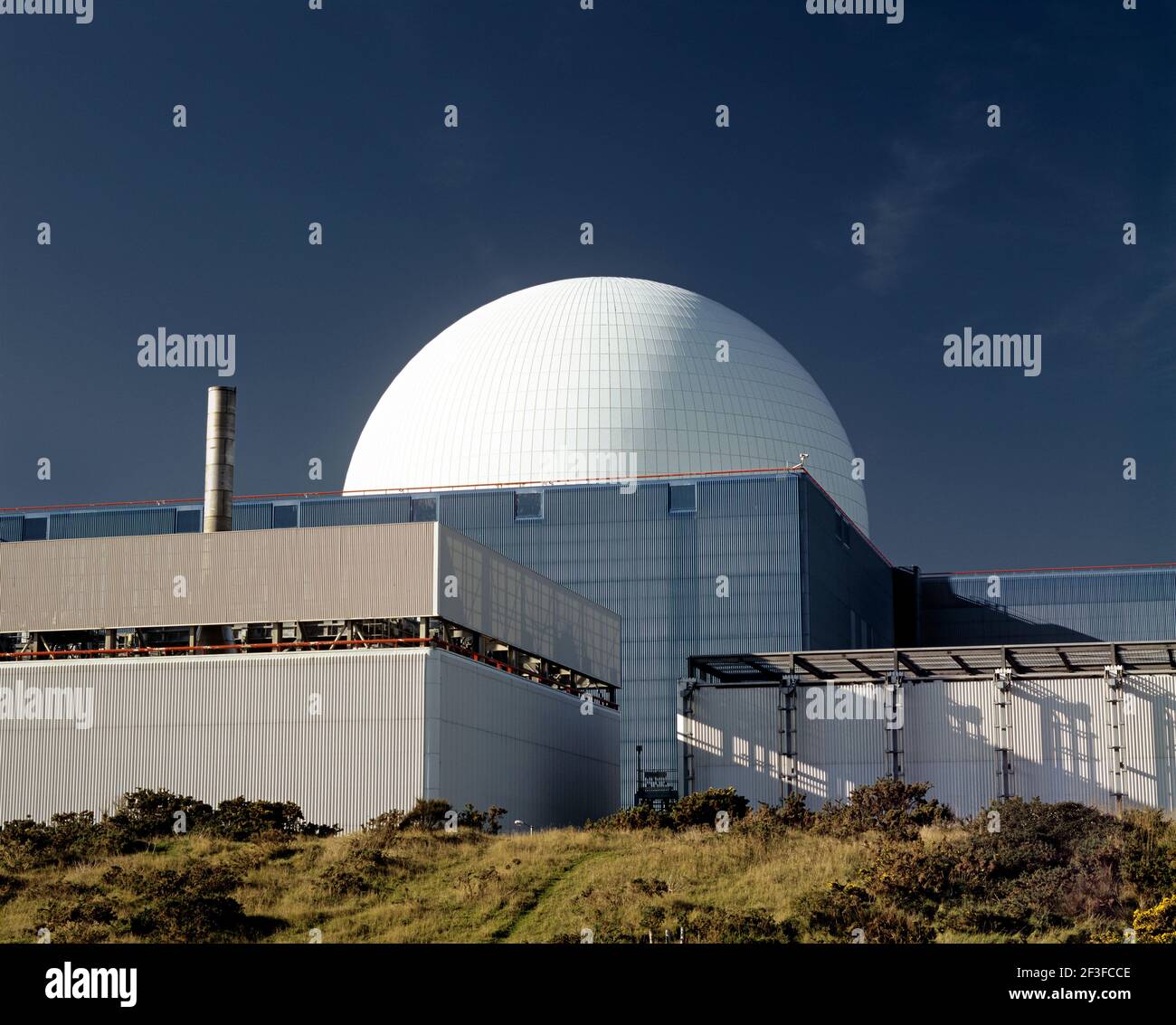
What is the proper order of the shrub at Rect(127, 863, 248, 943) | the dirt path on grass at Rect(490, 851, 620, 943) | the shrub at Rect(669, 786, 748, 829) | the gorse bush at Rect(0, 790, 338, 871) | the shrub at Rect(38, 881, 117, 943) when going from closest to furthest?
the shrub at Rect(127, 863, 248, 943) < the shrub at Rect(38, 881, 117, 943) < the dirt path on grass at Rect(490, 851, 620, 943) < the gorse bush at Rect(0, 790, 338, 871) < the shrub at Rect(669, 786, 748, 829)

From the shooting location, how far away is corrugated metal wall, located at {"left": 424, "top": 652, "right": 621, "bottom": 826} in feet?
141

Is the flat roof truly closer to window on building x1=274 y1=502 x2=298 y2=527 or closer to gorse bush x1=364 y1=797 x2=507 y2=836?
gorse bush x1=364 y1=797 x2=507 y2=836

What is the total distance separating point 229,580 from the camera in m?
44.8

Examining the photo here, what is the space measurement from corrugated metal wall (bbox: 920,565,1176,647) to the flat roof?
27911 millimetres

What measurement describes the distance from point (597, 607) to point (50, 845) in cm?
2483

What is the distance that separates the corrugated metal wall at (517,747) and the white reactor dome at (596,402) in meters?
16.3

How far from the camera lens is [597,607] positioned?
59094 millimetres

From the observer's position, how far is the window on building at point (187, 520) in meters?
71.6

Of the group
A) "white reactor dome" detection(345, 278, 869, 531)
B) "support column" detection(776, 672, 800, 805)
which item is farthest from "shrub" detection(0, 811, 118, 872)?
"white reactor dome" detection(345, 278, 869, 531)

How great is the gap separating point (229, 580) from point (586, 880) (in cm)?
1500

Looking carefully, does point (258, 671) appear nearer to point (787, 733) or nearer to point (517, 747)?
point (517, 747)
